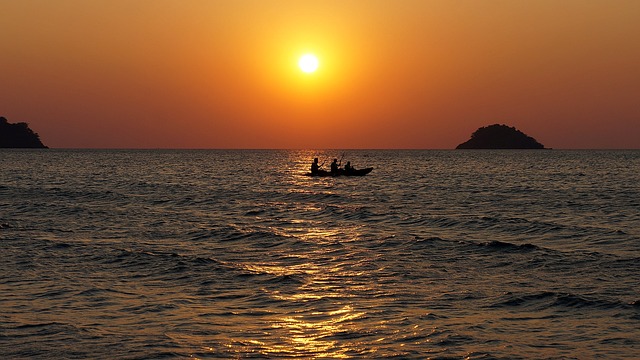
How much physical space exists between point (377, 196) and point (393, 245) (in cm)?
3345

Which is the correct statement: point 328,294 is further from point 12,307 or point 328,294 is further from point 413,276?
point 12,307

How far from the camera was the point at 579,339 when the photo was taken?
656 inches

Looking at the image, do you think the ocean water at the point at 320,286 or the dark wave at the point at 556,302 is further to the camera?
the dark wave at the point at 556,302

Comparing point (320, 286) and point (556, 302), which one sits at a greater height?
point (556, 302)

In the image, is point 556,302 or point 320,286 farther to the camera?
point 320,286

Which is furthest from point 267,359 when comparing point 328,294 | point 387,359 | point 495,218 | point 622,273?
point 495,218

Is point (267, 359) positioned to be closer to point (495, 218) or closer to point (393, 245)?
point (393, 245)

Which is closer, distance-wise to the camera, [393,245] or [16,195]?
[393,245]

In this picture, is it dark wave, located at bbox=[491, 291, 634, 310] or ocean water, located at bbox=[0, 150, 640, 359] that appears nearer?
ocean water, located at bbox=[0, 150, 640, 359]

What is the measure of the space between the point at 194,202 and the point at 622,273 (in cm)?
3862

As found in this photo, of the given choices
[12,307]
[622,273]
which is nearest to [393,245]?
[622,273]

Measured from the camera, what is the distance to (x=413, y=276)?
79.5ft

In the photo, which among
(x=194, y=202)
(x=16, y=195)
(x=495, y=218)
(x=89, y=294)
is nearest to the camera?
(x=89, y=294)

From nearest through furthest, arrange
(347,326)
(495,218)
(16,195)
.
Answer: (347,326) < (495,218) < (16,195)
